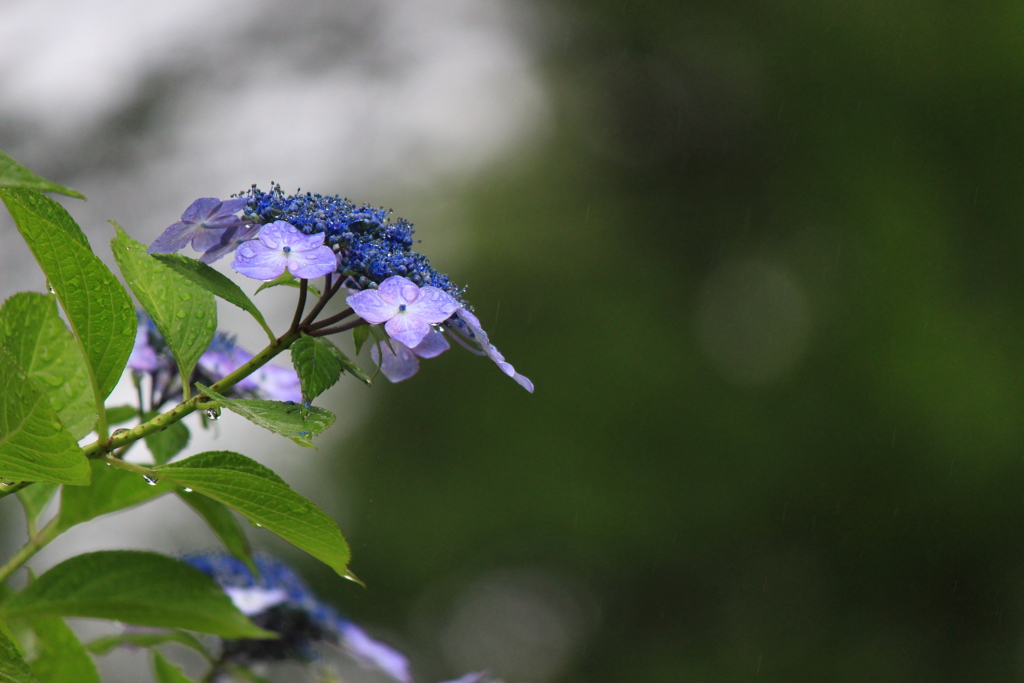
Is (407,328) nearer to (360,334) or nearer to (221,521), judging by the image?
(360,334)

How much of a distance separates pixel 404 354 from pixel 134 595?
29cm

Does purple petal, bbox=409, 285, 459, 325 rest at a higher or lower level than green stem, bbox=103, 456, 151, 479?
higher

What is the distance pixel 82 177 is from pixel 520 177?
314 centimetres

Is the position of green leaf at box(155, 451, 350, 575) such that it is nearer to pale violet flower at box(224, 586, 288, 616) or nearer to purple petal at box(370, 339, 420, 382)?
purple petal at box(370, 339, 420, 382)

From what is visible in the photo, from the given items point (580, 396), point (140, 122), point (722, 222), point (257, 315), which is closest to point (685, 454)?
point (580, 396)

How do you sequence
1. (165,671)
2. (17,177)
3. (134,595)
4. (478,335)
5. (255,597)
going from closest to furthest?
(17,177) < (478,335) < (134,595) < (165,671) < (255,597)

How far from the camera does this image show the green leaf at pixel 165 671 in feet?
2.62

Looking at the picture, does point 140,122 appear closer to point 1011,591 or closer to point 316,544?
point 316,544

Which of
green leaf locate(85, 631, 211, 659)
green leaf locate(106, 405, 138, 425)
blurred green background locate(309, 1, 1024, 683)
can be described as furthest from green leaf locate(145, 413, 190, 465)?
blurred green background locate(309, 1, 1024, 683)

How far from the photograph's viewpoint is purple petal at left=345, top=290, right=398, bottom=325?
57 cm

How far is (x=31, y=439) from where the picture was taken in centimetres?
47

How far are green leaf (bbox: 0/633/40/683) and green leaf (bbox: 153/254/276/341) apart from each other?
23 cm

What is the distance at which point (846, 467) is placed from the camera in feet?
18.1

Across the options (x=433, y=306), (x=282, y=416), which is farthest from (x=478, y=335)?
(x=282, y=416)
